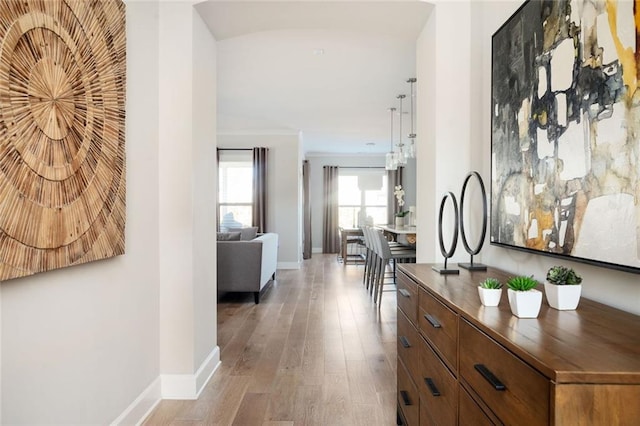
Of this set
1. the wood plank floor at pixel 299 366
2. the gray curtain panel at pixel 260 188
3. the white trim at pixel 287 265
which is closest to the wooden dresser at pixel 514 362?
the wood plank floor at pixel 299 366

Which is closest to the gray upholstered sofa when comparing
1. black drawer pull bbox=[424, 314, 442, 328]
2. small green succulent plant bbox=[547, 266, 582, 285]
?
black drawer pull bbox=[424, 314, 442, 328]

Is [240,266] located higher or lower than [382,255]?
lower

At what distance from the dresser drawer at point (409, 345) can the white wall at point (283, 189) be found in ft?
18.6

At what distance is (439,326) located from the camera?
1.36 meters

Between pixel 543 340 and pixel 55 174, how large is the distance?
5.34ft

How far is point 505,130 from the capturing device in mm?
1841

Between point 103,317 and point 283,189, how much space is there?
19.7 ft

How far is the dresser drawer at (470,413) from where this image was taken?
3.35ft

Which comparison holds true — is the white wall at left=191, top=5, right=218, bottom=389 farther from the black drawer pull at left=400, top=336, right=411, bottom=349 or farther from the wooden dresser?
the wooden dresser

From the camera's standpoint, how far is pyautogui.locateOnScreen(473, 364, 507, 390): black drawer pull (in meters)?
0.92

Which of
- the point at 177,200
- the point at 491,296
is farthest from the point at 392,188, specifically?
the point at 491,296

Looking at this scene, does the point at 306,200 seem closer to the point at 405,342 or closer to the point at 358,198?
the point at 358,198

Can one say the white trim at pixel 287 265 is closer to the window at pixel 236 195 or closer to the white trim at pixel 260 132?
the window at pixel 236 195

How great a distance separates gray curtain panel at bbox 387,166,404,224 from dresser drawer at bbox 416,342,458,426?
29.1 ft
